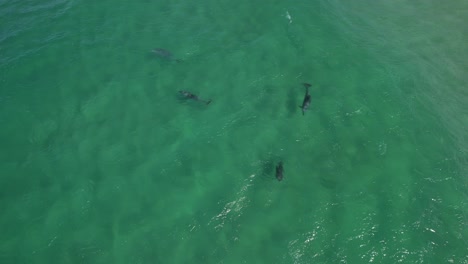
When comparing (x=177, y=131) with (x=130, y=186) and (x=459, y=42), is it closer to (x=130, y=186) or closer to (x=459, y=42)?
(x=130, y=186)

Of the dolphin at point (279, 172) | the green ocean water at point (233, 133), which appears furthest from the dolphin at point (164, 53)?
the dolphin at point (279, 172)

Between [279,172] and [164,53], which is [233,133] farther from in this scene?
[164,53]

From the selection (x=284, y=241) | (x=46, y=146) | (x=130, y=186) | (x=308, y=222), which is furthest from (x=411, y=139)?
(x=46, y=146)

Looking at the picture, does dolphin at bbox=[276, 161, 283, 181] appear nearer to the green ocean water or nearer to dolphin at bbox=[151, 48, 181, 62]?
the green ocean water

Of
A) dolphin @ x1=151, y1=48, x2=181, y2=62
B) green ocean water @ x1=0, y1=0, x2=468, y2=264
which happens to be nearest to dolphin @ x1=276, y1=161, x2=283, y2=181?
green ocean water @ x1=0, y1=0, x2=468, y2=264

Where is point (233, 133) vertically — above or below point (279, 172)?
above

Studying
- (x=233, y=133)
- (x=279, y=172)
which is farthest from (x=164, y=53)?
(x=279, y=172)

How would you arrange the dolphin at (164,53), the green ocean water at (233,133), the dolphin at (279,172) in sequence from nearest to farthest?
the green ocean water at (233,133) < the dolphin at (279,172) < the dolphin at (164,53)

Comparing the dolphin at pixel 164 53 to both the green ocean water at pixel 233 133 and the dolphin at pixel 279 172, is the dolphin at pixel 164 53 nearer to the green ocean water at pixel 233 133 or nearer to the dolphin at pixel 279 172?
the green ocean water at pixel 233 133
